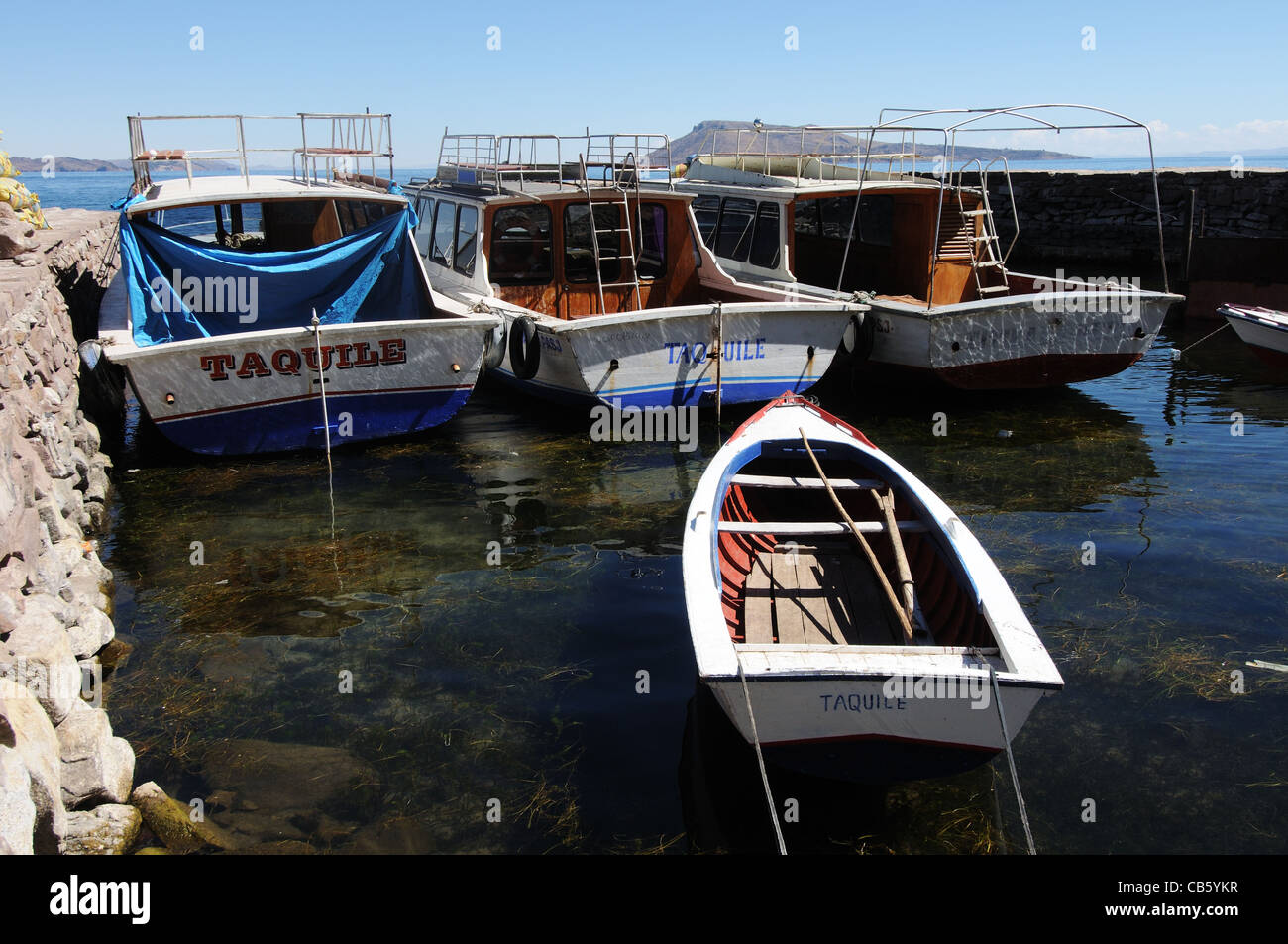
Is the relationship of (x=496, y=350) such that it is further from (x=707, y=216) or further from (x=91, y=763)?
(x=91, y=763)

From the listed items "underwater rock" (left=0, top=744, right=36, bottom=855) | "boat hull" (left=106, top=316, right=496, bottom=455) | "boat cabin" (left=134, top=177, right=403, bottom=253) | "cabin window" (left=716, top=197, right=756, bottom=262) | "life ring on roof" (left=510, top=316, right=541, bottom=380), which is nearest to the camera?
"underwater rock" (left=0, top=744, right=36, bottom=855)

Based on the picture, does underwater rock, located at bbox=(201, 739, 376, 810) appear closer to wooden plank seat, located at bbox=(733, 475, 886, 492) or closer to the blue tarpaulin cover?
wooden plank seat, located at bbox=(733, 475, 886, 492)

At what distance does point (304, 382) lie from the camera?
9.48m

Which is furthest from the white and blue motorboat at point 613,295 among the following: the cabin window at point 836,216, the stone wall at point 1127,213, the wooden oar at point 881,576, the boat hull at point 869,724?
the stone wall at point 1127,213

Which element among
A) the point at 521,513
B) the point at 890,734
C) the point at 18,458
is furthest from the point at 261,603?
the point at 890,734

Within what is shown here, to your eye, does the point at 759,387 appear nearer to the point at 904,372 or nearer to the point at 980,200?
the point at 904,372

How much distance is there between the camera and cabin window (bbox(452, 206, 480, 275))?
39.3 ft

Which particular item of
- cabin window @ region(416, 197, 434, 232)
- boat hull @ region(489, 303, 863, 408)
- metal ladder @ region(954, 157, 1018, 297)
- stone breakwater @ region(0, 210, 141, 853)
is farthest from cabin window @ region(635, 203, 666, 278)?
stone breakwater @ region(0, 210, 141, 853)

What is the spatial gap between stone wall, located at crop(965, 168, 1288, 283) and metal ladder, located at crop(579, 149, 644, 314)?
12.5m

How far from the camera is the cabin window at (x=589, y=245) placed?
39.2 ft

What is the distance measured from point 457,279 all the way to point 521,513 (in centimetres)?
490

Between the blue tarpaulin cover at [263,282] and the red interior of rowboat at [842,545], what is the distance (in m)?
5.25

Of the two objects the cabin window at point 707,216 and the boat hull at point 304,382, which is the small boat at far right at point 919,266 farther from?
the boat hull at point 304,382

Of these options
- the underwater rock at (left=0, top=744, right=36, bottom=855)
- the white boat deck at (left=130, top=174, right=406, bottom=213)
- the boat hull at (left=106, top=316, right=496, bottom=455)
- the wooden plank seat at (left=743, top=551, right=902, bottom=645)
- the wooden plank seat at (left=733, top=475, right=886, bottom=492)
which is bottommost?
the wooden plank seat at (left=743, top=551, right=902, bottom=645)
